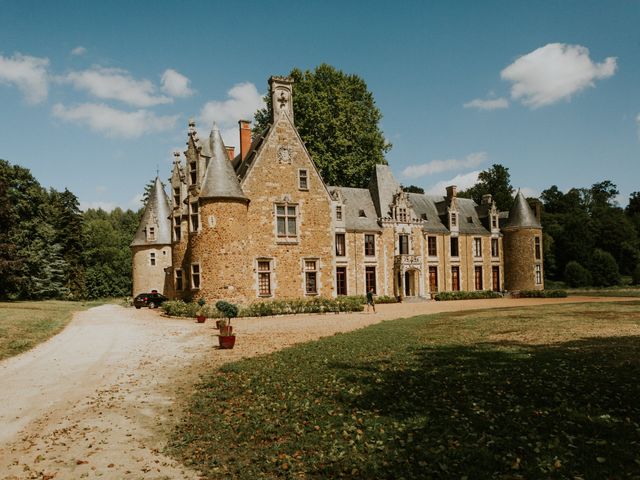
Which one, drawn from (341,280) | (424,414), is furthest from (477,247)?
(424,414)

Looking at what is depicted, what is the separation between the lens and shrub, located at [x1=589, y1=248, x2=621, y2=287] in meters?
56.1

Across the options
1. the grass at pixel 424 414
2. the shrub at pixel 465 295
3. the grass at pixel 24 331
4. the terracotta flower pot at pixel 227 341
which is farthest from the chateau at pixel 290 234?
the grass at pixel 424 414

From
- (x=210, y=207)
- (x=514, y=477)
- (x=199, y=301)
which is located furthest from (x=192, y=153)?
(x=514, y=477)

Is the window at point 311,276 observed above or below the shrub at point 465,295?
above

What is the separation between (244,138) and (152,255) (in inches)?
567

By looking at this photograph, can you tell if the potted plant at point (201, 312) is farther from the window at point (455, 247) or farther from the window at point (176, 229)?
the window at point (455, 247)

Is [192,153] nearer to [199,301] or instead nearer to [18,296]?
[199,301]

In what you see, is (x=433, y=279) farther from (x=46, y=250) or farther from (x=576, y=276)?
(x=46, y=250)

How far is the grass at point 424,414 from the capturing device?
555 centimetres

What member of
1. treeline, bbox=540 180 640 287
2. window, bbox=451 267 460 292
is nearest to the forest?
treeline, bbox=540 180 640 287

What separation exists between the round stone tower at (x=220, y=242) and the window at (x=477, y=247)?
24.4 meters

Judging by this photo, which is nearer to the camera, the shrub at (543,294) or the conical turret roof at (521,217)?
the shrub at (543,294)

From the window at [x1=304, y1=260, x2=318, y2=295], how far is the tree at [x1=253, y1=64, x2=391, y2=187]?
13463mm

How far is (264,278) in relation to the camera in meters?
29.9
